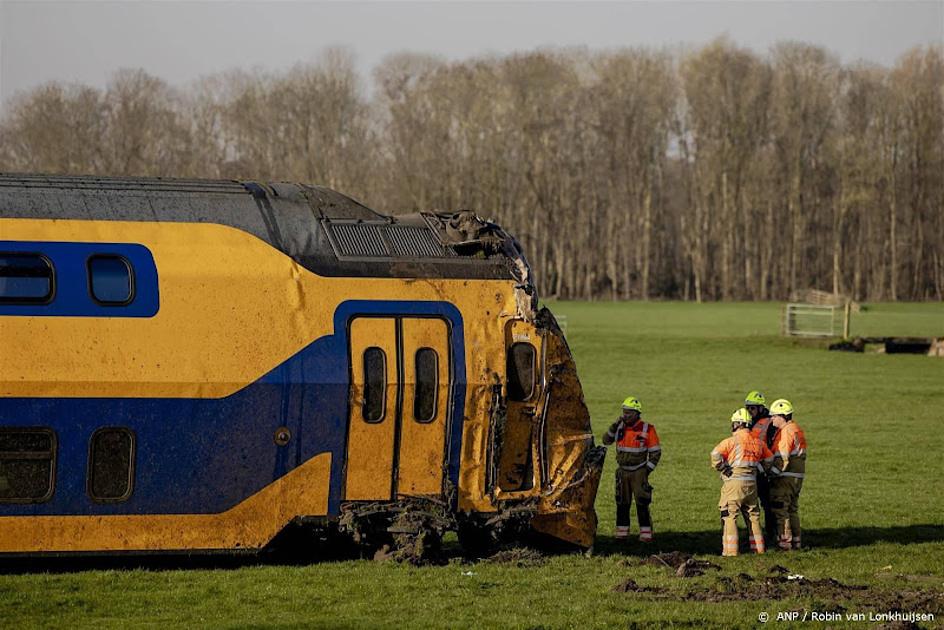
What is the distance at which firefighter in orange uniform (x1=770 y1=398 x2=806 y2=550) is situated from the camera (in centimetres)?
1864

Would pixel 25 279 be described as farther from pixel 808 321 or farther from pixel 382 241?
pixel 808 321

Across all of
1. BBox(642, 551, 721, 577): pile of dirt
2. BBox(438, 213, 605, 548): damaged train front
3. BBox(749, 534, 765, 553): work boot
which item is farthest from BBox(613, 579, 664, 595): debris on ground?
BBox(749, 534, 765, 553): work boot

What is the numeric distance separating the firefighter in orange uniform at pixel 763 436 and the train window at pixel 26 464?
28.6 feet

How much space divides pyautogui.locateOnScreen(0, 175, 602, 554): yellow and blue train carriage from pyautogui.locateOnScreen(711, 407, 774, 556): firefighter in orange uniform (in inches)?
78.6

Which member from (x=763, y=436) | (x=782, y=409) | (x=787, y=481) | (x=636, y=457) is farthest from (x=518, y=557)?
(x=782, y=409)

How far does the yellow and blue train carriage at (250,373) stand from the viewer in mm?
15289

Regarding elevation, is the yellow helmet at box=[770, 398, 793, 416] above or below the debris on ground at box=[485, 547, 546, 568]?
above

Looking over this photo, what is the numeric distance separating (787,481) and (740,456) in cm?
93

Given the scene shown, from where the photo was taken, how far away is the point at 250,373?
1574 cm

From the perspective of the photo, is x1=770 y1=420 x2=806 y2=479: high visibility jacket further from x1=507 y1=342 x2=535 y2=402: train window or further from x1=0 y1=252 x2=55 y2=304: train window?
x1=0 y1=252 x2=55 y2=304: train window

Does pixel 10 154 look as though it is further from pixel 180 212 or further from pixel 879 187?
pixel 180 212

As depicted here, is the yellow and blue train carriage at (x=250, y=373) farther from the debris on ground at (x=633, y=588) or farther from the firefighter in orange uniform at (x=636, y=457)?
the firefighter in orange uniform at (x=636, y=457)

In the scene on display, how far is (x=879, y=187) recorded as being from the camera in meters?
128

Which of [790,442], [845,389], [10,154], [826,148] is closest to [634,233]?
[826,148]
